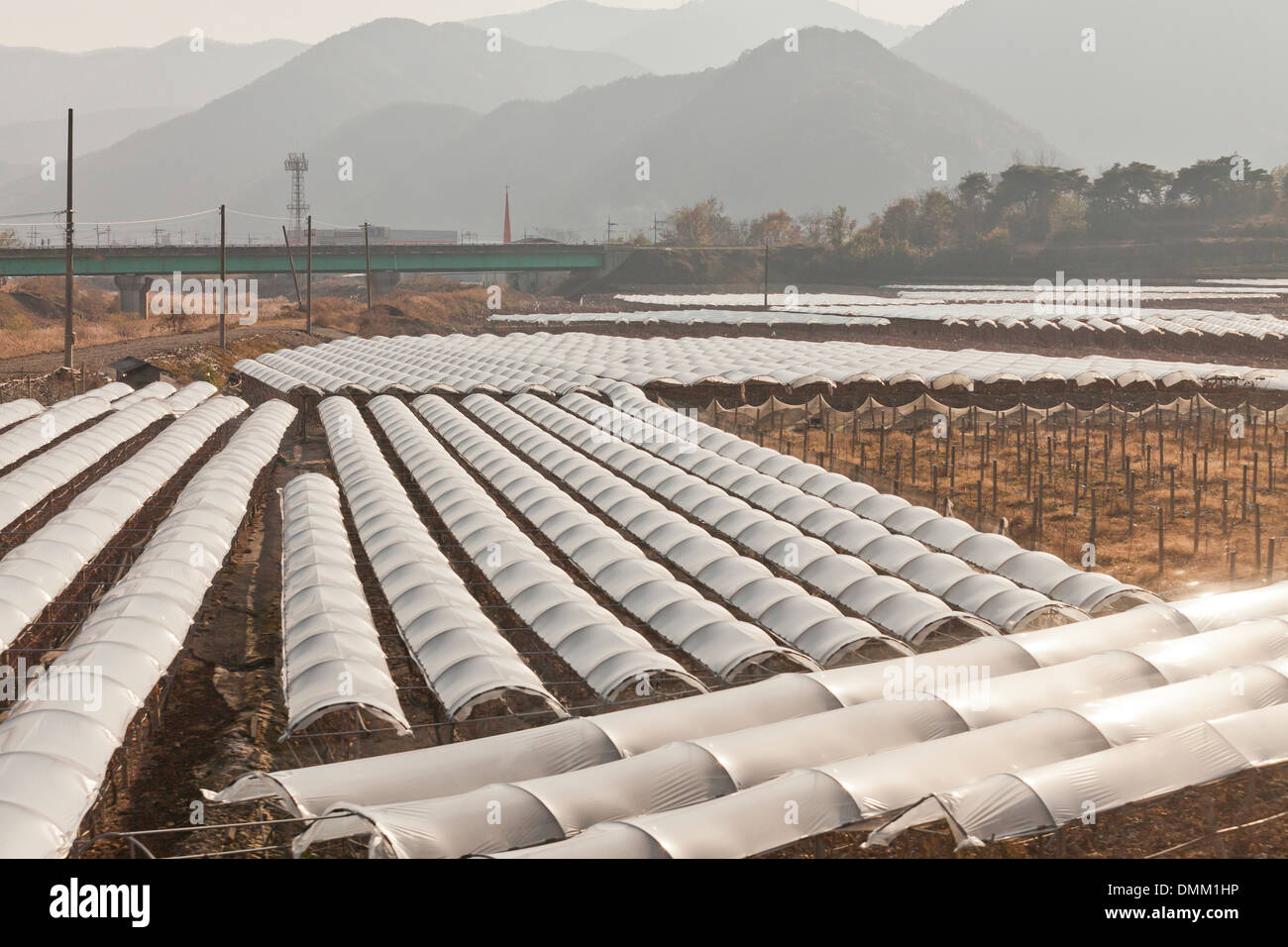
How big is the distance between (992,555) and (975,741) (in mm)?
12394

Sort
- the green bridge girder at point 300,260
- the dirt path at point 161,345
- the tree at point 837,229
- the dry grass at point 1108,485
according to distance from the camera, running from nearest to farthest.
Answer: the dry grass at point 1108,485 < the dirt path at point 161,345 < the green bridge girder at point 300,260 < the tree at point 837,229

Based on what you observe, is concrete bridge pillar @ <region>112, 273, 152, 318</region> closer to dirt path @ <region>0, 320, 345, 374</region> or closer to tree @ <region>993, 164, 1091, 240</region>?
dirt path @ <region>0, 320, 345, 374</region>

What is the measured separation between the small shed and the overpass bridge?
2206 inches

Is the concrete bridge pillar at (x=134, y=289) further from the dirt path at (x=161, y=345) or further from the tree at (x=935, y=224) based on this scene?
the tree at (x=935, y=224)

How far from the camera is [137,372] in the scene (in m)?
64.9

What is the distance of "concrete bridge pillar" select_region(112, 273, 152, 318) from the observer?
131 m

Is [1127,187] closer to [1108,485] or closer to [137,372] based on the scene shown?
[1108,485]

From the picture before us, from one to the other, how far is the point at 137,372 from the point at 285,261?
7198 cm

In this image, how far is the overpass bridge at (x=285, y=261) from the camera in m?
120

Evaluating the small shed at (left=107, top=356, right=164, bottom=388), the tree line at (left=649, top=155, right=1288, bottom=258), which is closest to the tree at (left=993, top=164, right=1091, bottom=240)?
the tree line at (left=649, top=155, right=1288, bottom=258)

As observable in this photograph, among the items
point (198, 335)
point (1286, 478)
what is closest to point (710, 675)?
point (1286, 478)

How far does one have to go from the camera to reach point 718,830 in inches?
579

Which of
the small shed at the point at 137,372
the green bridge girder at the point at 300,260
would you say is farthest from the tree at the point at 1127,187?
the small shed at the point at 137,372
